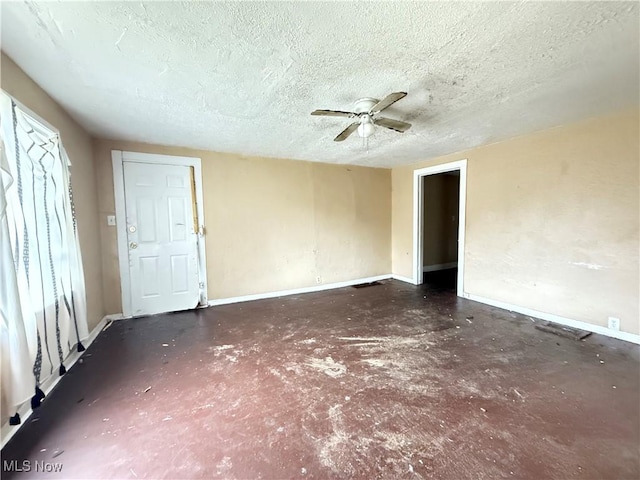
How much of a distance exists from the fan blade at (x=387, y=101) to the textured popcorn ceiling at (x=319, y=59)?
0.14m

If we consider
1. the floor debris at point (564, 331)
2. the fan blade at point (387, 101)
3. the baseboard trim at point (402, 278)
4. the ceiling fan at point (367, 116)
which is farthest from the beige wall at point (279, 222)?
the floor debris at point (564, 331)

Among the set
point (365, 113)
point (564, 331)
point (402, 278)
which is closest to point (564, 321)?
point (564, 331)

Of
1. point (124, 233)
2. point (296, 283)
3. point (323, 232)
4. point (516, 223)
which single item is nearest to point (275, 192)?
point (323, 232)

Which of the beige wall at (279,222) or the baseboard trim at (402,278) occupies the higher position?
the beige wall at (279,222)

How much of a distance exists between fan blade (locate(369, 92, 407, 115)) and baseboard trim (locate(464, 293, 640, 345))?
10.4ft

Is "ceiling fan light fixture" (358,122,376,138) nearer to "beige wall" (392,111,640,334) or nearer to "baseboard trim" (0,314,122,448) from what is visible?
"beige wall" (392,111,640,334)

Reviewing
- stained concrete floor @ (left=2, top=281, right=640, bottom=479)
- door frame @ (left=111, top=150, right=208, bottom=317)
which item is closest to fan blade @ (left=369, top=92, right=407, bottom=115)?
stained concrete floor @ (left=2, top=281, right=640, bottom=479)

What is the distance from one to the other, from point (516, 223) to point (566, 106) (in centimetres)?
145

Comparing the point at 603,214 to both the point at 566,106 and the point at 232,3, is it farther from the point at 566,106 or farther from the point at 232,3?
the point at 232,3

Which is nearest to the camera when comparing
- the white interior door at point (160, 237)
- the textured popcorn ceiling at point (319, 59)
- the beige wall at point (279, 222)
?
the textured popcorn ceiling at point (319, 59)

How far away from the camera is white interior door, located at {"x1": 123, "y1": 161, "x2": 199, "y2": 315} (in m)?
3.53

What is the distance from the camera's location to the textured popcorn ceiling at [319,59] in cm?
136

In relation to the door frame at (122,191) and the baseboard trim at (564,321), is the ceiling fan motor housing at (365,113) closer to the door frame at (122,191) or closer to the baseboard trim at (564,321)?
the door frame at (122,191)

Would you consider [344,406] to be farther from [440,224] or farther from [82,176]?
[440,224]
